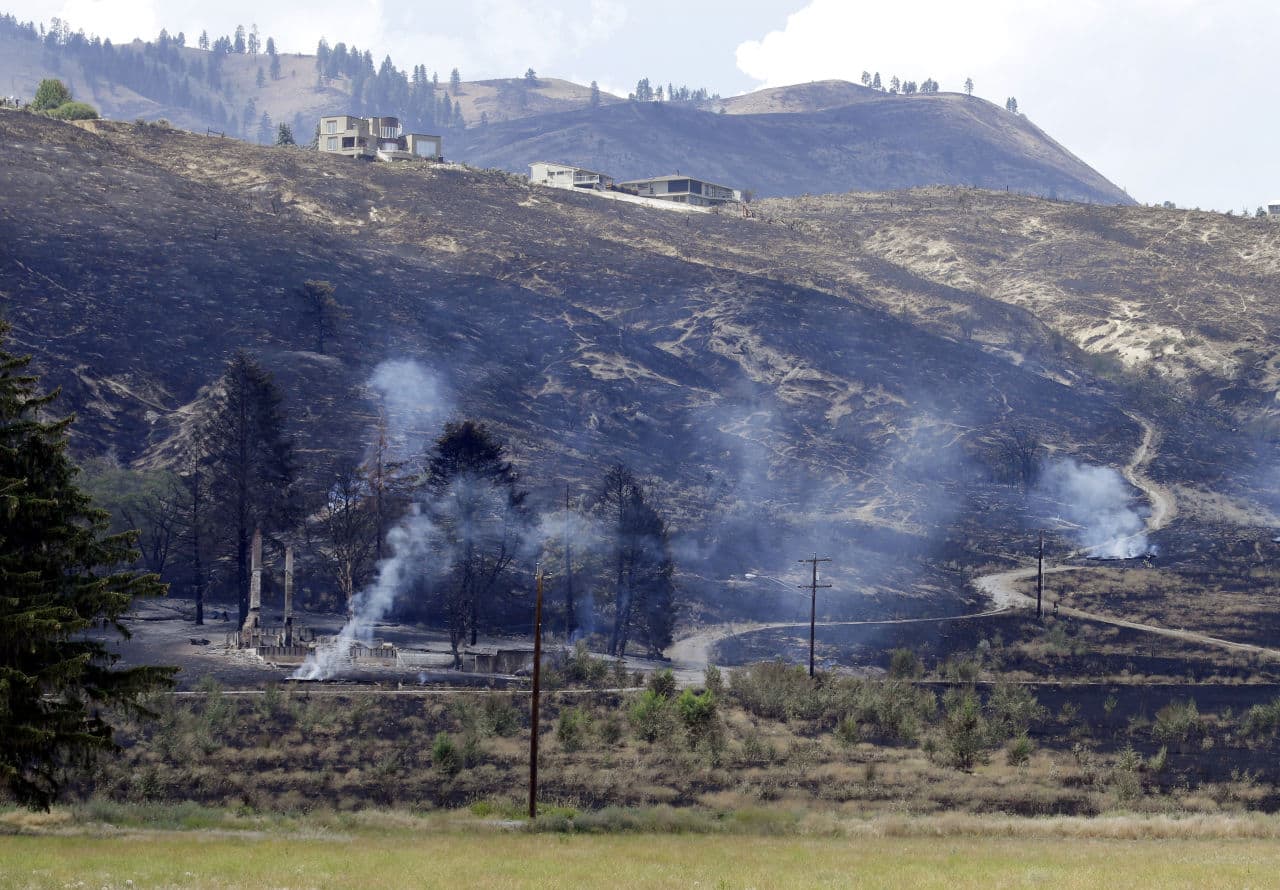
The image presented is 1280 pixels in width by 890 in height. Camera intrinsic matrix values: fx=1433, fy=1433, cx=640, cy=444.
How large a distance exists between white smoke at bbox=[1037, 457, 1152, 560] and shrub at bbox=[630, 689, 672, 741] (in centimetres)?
5963

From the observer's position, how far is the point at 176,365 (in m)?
114

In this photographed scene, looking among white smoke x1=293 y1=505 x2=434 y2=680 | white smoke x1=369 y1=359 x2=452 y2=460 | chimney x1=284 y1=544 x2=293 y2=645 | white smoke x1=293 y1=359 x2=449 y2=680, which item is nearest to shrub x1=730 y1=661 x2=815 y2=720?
white smoke x1=293 y1=359 x2=449 y2=680

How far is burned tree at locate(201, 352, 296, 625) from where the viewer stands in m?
82.1

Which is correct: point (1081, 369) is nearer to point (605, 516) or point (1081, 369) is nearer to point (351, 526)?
point (605, 516)

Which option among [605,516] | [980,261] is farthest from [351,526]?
[980,261]

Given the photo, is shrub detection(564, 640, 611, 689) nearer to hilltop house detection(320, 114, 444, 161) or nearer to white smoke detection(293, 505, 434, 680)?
white smoke detection(293, 505, 434, 680)

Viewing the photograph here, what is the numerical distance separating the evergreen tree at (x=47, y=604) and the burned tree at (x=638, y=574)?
56.5 meters

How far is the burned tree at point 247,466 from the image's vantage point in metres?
82.1

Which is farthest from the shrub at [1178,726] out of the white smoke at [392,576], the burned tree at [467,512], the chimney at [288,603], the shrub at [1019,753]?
the chimney at [288,603]

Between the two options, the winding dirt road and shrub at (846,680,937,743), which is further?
the winding dirt road

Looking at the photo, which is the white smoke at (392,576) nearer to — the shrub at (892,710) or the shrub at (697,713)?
the shrub at (697,713)

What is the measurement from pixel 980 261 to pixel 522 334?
266 feet

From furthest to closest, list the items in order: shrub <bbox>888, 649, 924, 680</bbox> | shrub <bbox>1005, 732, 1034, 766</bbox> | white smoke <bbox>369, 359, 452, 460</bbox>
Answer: white smoke <bbox>369, 359, 452, 460</bbox> → shrub <bbox>888, 649, 924, 680</bbox> → shrub <bbox>1005, 732, 1034, 766</bbox>

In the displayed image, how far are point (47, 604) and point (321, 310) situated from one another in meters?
99.2
